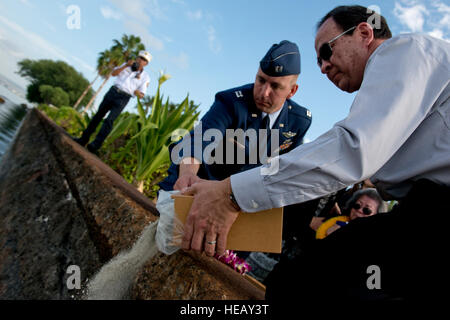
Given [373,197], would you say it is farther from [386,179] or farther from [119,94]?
[119,94]

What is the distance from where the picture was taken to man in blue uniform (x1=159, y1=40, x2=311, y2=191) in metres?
1.88

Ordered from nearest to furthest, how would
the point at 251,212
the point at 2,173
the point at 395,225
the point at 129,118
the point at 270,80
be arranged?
1. the point at 395,225
2. the point at 251,212
3. the point at 270,80
4. the point at 2,173
5. the point at 129,118

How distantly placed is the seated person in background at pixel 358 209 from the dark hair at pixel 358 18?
1.79 metres

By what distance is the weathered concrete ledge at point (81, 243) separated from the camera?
103 centimetres

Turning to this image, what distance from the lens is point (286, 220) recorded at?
86.0 inches

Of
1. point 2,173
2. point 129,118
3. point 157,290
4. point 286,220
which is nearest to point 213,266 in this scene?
point 157,290

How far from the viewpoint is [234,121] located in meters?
2.00

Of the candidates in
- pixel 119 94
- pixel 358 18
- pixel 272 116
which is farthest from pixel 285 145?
pixel 119 94

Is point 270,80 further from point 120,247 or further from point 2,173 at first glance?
point 2,173

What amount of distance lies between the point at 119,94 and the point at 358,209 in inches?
160

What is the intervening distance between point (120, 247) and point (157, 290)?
363 mm

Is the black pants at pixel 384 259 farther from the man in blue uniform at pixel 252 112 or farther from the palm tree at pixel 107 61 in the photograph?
the palm tree at pixel 107 61

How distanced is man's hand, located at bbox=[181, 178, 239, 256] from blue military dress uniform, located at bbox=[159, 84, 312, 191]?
94 cm

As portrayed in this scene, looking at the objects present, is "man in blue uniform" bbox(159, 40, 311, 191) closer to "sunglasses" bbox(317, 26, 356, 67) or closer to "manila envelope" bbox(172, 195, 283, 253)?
"sunglasses" bbox(317, 26, 356, 67)
